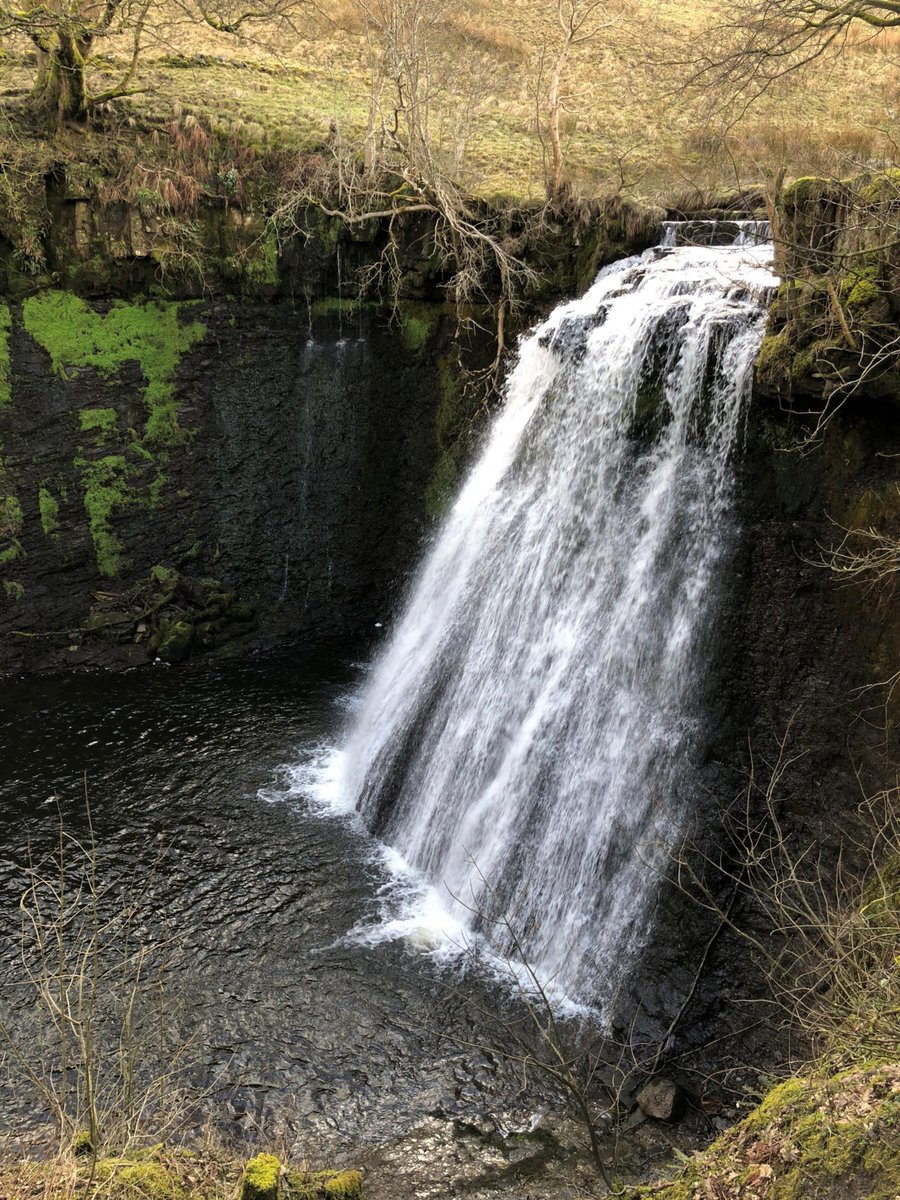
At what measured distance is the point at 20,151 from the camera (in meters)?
13.9

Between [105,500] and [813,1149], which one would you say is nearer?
[813,1149]

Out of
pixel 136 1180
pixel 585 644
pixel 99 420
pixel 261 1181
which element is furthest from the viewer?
pixel 99 420

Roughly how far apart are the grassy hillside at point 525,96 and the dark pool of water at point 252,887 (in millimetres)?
9526

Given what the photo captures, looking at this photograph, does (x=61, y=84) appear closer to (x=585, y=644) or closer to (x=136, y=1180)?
(x=585, y=644)

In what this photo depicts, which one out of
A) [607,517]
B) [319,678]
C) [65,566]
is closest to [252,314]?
[65,566]

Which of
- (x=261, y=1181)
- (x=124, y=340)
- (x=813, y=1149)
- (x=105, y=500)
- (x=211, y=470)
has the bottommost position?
(x=261, y=1181)

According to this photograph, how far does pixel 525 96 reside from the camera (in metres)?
23.1

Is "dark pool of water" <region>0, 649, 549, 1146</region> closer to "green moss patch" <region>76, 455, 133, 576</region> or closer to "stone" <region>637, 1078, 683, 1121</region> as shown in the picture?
"stone" <region>637, 1078, 683, 1121</region>

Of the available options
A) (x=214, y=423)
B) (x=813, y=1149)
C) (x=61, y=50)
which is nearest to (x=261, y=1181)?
(x=813, y=1149)

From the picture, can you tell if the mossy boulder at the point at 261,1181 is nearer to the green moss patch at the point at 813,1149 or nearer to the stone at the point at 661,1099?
the green moss patch at the point at 813,1149

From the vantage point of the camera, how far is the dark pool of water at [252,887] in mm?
7156

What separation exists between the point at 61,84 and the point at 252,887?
42.5 ft

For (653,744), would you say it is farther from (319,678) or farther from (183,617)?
(183,617)

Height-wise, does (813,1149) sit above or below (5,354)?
below
